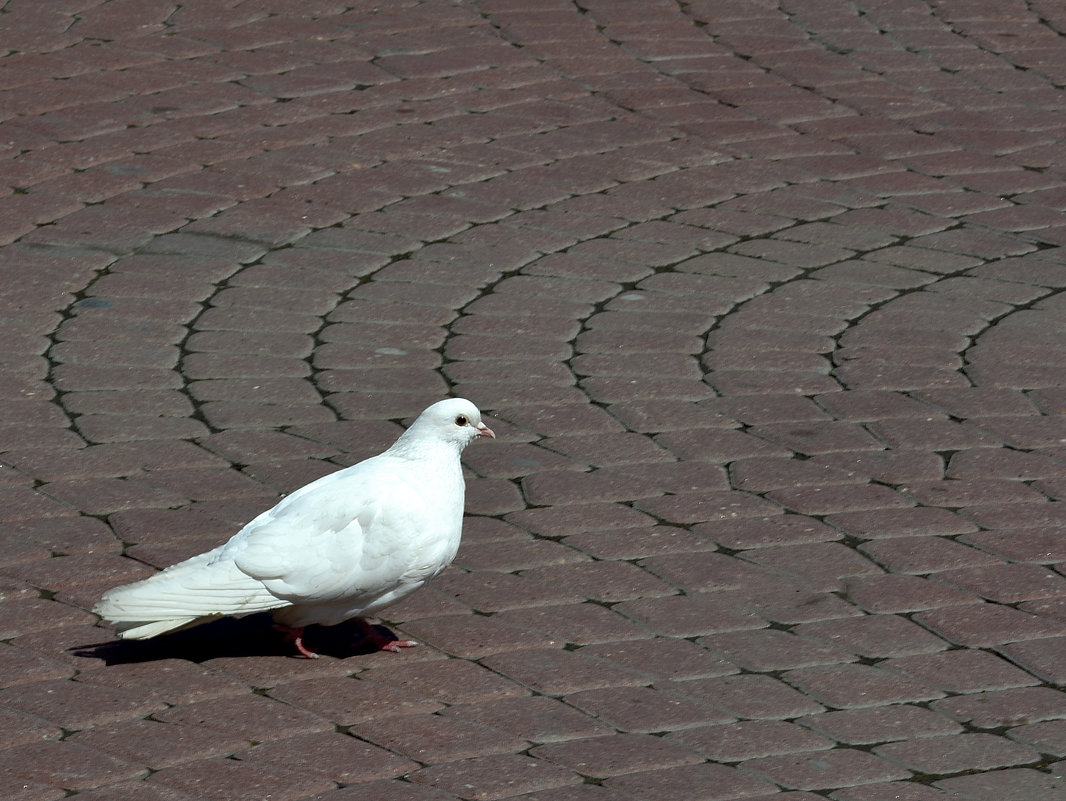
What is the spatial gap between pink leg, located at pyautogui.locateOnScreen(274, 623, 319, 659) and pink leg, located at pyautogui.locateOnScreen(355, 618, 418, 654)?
0.12 m

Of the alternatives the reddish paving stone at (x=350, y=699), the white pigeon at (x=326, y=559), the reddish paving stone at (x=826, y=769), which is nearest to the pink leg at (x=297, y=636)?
the white pigeon at (x=326, y=559)

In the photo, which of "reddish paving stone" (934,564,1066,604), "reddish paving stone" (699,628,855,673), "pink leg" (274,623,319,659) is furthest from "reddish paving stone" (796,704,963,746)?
"pink leg" (274,623,319,659)

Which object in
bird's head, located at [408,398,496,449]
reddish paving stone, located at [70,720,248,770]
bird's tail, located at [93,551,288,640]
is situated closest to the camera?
reddish paving stone, located at [70,720,248,770]

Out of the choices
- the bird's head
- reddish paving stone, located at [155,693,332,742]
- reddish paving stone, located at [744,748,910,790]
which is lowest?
reddish paving stone, located at [155,693,332,742]

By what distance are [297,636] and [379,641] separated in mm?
182

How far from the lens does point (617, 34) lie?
7.88m

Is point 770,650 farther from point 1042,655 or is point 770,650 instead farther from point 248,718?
point 248,718

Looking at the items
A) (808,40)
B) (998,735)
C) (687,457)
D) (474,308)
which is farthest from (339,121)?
(998,735)

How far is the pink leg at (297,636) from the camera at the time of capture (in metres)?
3.62

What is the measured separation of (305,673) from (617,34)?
5.01m

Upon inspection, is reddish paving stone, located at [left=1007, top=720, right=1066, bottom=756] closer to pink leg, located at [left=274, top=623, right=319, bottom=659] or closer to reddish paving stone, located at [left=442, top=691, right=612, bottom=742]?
reddish paving stone, located at [left=442, top=691, right=612, bottom=742]

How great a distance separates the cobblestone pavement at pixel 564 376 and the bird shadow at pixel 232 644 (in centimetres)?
1

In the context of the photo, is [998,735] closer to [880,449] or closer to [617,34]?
[880,449]

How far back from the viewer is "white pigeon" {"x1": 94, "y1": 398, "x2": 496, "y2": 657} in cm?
338
